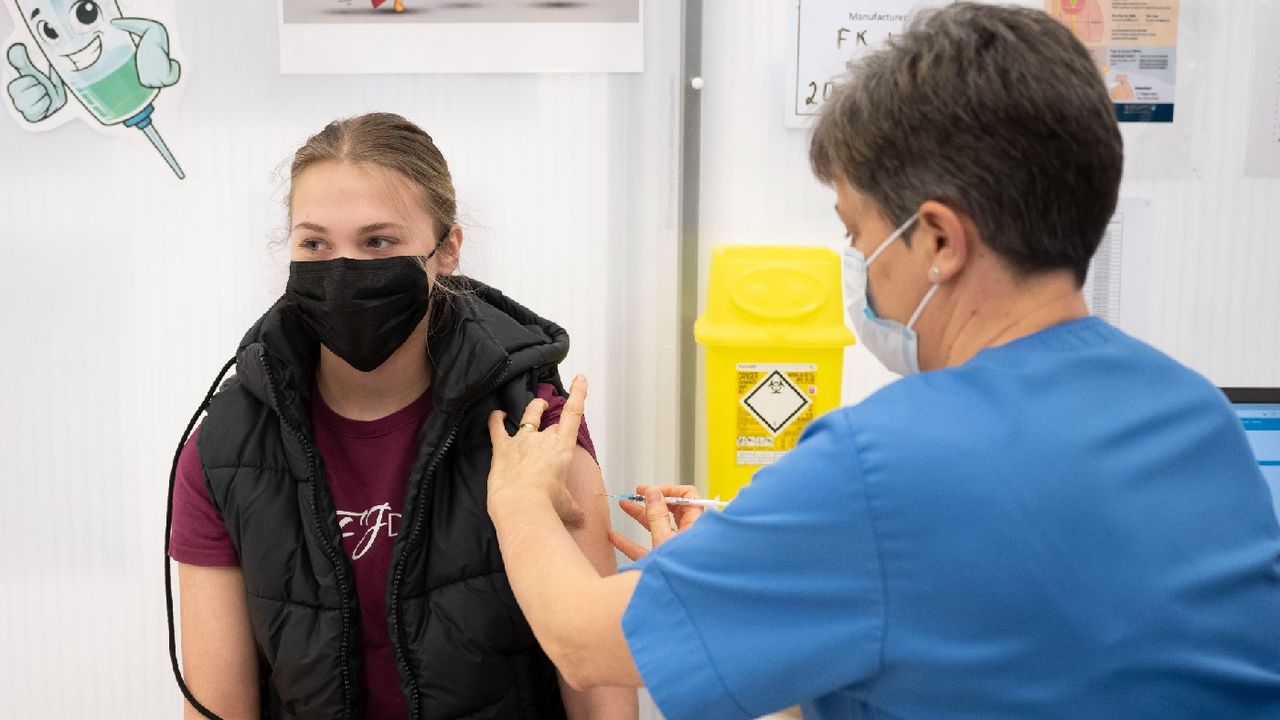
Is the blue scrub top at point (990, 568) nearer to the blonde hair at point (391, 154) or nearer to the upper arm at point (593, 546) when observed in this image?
the upper arm at point (593, 546)

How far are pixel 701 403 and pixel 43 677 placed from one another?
1.48 metres

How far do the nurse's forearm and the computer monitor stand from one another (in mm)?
1055

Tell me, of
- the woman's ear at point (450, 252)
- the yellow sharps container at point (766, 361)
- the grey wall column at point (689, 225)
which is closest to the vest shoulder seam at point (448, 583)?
the woman's ear at point (450, 252)

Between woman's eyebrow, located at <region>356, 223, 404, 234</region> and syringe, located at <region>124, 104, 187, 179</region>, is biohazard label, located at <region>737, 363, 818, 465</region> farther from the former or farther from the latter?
syringe, located at <region>124, 104, 187, 179</region>

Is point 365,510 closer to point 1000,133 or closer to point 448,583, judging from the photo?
point 448,583

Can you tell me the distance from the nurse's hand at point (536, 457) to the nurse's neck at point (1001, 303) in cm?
56

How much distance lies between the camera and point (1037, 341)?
1015mm

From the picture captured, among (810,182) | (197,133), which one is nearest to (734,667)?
(810,182)

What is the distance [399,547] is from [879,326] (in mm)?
763

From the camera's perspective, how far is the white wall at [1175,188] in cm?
213

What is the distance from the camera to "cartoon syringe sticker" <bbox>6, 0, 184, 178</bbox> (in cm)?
213

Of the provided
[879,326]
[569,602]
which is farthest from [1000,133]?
[569,602]

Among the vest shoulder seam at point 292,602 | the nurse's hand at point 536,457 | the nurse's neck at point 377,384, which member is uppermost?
the nurse's neck at point 377,384

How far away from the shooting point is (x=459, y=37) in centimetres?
211
